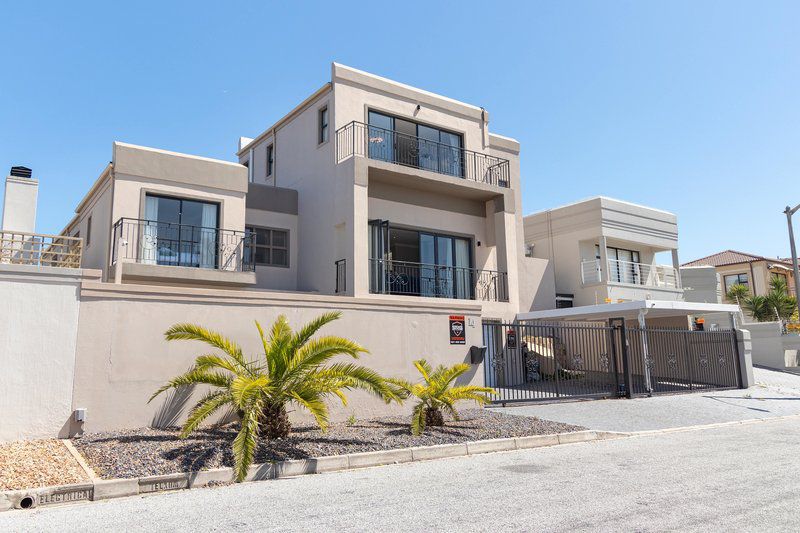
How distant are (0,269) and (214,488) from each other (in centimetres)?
522

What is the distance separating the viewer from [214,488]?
768 centimetres

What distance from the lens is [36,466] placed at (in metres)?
7.70

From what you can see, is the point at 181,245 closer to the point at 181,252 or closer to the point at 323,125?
the point at 181,252

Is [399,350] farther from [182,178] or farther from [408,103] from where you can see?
[408,103]

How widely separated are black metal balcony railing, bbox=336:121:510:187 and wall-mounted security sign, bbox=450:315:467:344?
287 inches

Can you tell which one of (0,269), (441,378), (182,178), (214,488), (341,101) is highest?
(341,101)

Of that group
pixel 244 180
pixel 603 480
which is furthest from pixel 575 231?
pixel 603 480

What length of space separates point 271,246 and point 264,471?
1263cm

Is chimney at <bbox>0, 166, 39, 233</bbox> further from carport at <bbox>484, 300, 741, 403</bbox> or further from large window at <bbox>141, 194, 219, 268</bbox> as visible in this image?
carport at <bbox>484, 300, 741, 403</bbox>

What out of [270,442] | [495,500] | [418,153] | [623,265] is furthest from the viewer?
[623,265]

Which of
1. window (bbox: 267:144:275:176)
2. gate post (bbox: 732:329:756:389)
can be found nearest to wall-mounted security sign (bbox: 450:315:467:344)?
gate post (bbox: 732:329:756:389)

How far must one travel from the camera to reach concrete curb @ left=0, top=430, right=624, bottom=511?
22.7 feet

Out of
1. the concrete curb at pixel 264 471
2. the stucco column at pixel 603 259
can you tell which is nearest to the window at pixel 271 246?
the concrete curb at pixel 264 471

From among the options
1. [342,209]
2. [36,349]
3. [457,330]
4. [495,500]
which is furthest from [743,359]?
[36,349]
